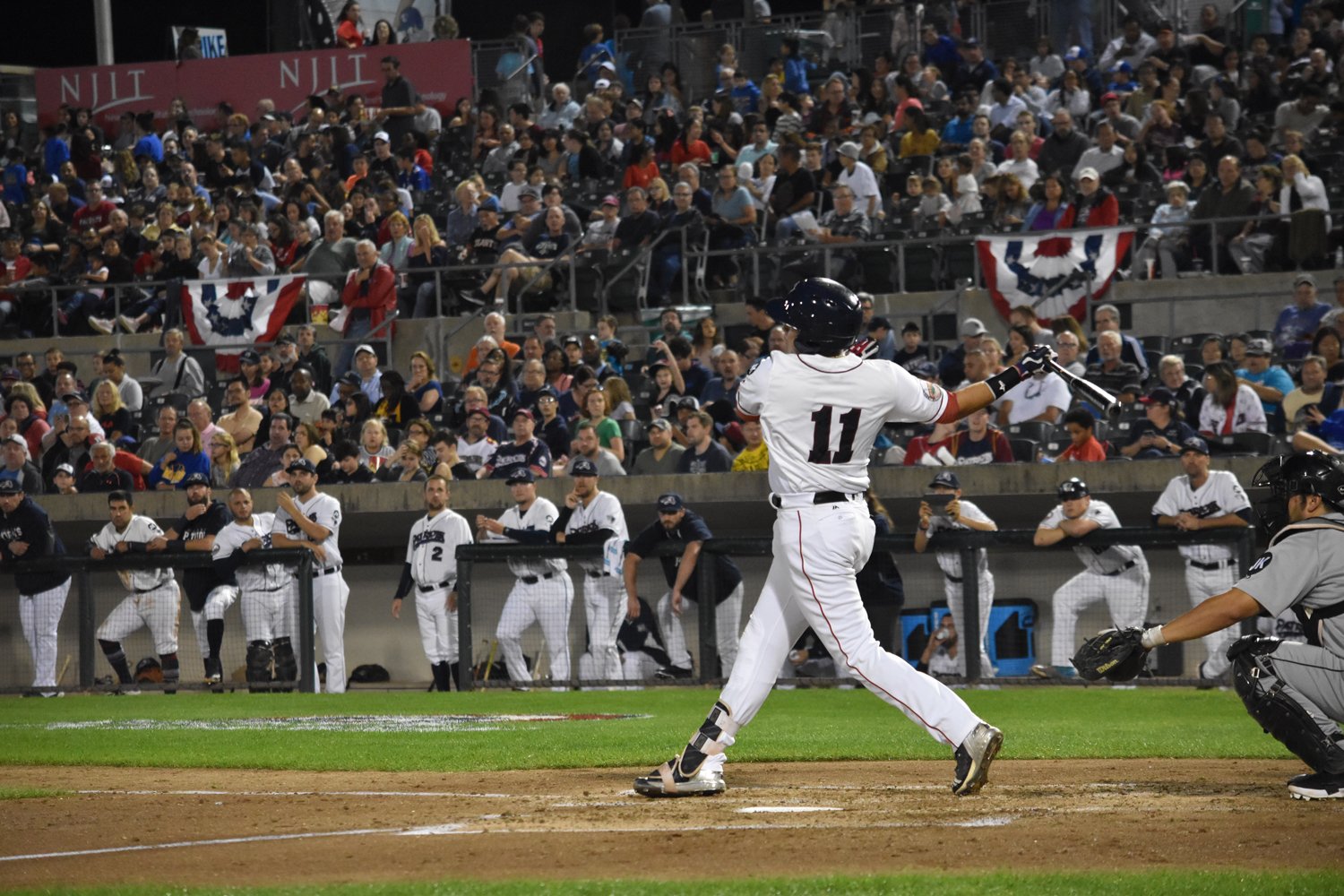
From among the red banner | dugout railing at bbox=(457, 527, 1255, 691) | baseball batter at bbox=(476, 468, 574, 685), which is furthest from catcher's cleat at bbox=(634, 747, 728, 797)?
the red banner

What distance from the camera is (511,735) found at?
952 cm

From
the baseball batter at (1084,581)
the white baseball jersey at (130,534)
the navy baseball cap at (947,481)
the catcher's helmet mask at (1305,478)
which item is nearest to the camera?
the catcher's helmet mask at (1305,478)

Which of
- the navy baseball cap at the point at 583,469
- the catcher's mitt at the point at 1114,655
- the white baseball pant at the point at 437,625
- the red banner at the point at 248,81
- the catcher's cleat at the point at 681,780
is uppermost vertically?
the red banner at the point at 248,81

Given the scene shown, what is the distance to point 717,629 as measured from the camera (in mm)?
13047

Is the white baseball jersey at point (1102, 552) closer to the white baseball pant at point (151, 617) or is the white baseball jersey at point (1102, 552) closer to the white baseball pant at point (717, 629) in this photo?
the white baseball pant at point (717, 629)

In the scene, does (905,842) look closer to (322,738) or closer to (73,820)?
(73,820)

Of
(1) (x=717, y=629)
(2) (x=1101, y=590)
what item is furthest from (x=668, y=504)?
(2) (x=1101, y=590)

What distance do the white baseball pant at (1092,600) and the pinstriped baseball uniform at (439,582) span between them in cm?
476

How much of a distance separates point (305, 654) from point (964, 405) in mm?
8801

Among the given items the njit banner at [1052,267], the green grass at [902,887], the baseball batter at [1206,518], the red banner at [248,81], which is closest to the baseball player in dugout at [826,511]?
the green grass at [902,887]

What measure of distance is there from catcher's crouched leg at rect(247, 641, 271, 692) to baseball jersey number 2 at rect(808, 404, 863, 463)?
8601mm

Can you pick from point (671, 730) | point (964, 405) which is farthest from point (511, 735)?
point (964, 405)

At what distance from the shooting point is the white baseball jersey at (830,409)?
6.42 metres

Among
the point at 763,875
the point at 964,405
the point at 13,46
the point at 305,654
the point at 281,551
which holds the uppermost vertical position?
the point at 13,46
